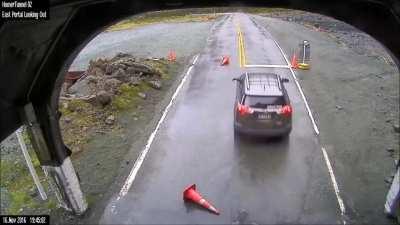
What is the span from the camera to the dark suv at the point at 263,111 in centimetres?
1545

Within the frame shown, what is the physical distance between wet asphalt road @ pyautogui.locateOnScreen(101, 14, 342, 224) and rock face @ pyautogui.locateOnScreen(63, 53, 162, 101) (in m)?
2.79

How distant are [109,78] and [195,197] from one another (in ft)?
36.3

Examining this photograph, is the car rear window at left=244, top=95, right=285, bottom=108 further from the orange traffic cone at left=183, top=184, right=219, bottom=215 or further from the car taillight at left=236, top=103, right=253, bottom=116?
the orange traffic cone at left=183, top=184, right=219, bottom=215

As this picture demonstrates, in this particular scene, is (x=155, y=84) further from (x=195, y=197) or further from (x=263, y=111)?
(x=195, y=197)

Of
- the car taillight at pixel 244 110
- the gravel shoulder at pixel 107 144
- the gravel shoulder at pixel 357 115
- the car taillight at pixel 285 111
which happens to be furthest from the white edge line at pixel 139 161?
the gravel shoulder at pixel 357 115

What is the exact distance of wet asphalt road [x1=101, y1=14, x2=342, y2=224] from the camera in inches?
468

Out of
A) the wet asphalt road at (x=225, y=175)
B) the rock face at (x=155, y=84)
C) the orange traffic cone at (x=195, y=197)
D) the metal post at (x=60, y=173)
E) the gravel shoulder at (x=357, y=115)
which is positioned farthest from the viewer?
the rock face at (x=155, y=84)

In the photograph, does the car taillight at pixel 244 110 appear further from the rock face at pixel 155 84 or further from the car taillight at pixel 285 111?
the rock face at pixel 155 84

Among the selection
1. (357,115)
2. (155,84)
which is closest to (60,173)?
(155,84)

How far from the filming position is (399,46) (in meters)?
9.21

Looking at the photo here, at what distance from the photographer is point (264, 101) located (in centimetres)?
1544

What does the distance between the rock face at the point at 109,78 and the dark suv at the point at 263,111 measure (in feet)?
21.0

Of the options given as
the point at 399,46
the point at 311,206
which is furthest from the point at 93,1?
the point at 311,206

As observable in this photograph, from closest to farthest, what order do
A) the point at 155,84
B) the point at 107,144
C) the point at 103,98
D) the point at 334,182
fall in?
the point at 334,182
the point at 107,144
the point at 103,98
the point at 155,84
